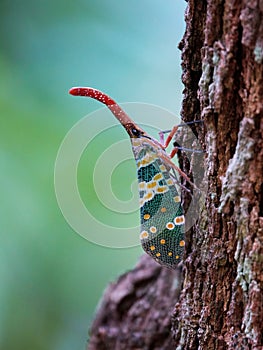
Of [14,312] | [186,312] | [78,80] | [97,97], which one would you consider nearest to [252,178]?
[186,312]

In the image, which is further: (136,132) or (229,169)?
(136,132)

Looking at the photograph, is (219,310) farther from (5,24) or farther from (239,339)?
(5,24)

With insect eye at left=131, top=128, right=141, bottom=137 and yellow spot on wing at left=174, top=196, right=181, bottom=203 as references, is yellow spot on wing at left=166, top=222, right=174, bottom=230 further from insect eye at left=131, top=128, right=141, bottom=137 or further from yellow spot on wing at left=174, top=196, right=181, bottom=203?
insect eye at left=131, top=128, right=141, bottom=137

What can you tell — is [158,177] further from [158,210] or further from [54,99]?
[54,99]

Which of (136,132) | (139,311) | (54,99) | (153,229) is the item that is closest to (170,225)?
(153,229)

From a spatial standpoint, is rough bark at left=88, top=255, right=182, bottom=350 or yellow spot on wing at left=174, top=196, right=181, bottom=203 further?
rough bark at left=88, top=255, right=182, bottom=350

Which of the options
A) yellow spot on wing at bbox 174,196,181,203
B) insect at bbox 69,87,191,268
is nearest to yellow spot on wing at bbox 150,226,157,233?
insect at bbox 69,87,191,268
